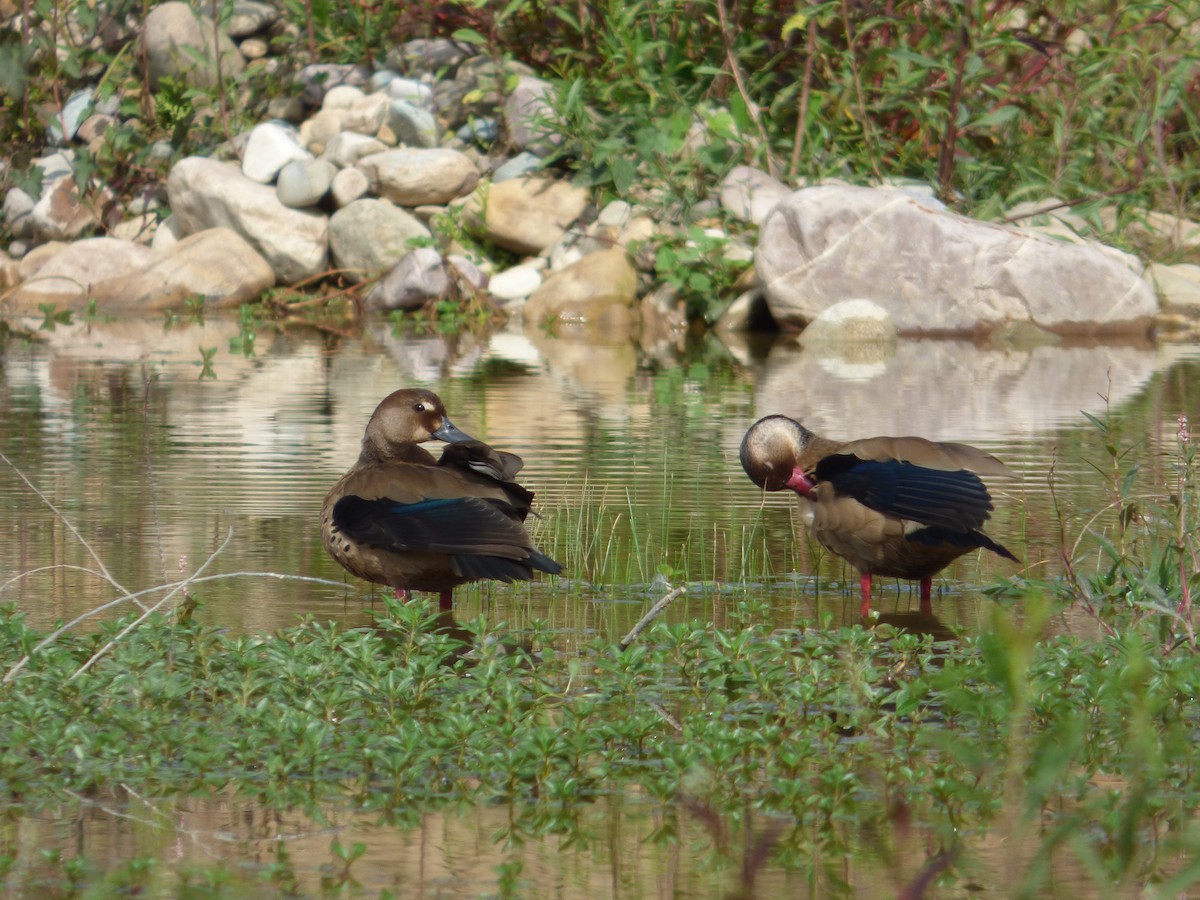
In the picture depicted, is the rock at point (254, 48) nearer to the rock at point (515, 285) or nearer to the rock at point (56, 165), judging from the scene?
the rock at point (56, 165)

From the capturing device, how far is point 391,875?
10.8 ft

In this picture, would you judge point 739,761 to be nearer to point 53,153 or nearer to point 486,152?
point 486,152

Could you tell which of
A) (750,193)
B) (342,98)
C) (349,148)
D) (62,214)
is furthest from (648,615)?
(62,214)

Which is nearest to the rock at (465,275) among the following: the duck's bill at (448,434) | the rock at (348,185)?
the rock at (348,185)

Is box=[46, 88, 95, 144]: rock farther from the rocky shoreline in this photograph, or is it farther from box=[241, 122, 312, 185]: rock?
box=[241, 122, 312, 185]: rock

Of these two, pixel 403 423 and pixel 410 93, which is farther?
pixel 410 93

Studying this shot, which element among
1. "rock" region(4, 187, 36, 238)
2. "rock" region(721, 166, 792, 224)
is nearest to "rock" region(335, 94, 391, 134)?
"rock" region(4, 187, 36, 238)

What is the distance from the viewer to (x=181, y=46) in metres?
22.5

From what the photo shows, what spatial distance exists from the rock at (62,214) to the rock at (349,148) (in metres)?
2.99

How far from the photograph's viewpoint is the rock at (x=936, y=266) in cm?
1731

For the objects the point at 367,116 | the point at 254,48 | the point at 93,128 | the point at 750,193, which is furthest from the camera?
the point at 254,48

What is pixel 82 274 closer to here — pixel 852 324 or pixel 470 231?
pixel 470 231

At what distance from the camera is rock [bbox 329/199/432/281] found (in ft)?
64.7

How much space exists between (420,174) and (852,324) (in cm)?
554
